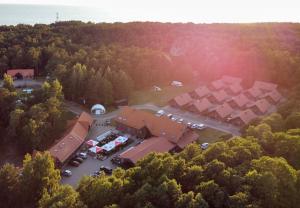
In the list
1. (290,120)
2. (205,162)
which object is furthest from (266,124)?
(205,162)

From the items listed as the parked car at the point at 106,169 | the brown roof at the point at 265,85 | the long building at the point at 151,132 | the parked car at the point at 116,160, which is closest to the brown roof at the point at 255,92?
the brown roof at the point at 265,85

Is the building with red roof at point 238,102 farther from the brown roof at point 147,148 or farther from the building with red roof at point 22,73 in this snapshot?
the building with red roof at point 22,73

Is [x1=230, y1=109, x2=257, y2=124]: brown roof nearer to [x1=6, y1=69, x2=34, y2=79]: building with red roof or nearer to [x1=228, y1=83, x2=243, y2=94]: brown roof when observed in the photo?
[x1=228, y1=83, x2=243, y2=94]: brown roof

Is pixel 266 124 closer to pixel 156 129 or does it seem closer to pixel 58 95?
pixel 156 129

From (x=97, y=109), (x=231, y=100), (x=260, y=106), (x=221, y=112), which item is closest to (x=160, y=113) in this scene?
(x=221, y=112)

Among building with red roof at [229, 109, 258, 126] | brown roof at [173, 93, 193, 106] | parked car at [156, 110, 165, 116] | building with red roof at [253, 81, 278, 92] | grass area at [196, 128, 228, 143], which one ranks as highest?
building with red roof at [253, 81, 278, 92]

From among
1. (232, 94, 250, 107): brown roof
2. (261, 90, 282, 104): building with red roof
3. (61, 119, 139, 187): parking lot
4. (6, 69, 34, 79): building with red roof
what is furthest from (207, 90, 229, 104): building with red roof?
(6, 69, 34, 79): building with red roof
